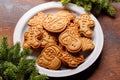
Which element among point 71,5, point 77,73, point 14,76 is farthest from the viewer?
point 71,5

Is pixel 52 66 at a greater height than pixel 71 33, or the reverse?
pixel 71 33

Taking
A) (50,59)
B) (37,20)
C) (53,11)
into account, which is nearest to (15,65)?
(50,59)

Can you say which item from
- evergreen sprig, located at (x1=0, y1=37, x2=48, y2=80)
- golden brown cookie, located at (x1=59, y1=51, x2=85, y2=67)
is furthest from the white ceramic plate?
evergreen sprig, located at (x1=0, y1=37, x2=48, y2=80)

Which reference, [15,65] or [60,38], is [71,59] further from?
[15,65]

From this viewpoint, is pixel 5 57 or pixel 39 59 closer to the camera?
pixel 5 57

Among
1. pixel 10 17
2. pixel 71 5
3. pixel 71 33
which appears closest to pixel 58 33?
pixel 71 33

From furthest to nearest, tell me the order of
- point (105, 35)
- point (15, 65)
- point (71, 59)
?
1. point (105, 35)
2. point (71, 59)
3. point (15, 65)

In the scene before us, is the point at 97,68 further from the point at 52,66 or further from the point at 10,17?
the point at 10,17

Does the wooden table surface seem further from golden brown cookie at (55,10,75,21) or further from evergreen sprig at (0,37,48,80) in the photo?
evergreen sprig at (0,37,48,80)
